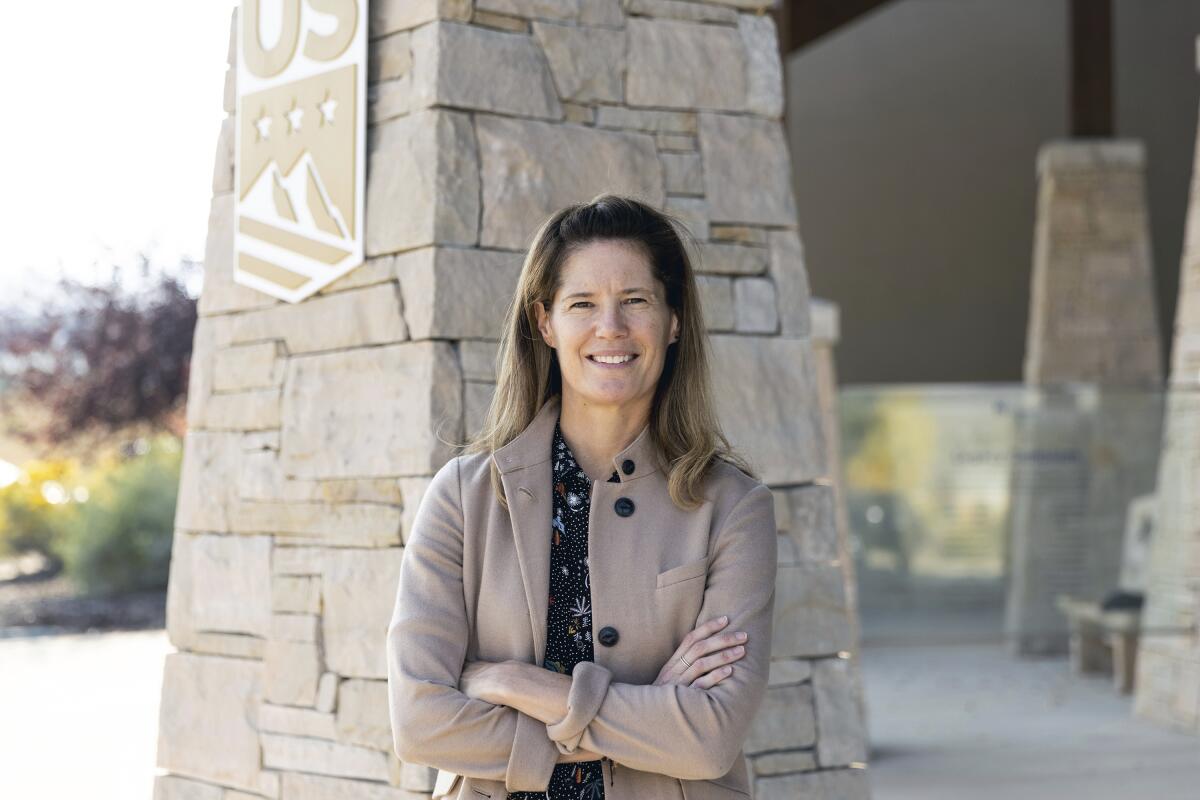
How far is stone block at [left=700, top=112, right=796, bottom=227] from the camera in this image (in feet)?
10.1

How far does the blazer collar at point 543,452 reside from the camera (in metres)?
2.00

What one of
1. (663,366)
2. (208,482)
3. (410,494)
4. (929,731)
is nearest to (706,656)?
(663,366)

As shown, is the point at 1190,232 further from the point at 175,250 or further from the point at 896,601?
the point at 175,250

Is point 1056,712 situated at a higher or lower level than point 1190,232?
lower

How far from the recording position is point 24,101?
14.0m

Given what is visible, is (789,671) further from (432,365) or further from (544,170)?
(544,170)

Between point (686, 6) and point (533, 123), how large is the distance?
484 mm

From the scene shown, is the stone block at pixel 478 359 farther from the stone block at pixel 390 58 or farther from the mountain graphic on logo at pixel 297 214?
the stone block at pixel 390 58

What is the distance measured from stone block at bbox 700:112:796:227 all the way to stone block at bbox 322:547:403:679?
1.00 m

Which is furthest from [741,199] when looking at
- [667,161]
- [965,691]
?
[965,691]

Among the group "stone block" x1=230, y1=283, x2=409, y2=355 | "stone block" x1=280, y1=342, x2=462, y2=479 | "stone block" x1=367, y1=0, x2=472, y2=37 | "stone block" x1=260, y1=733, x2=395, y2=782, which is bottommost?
"stone block" x1=260, y1=733, x2=395, y2=782

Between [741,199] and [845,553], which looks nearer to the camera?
[741,199]

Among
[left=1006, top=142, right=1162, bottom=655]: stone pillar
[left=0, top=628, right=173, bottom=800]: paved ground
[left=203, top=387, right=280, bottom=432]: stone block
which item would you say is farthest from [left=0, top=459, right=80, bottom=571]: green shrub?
[left=203, top=387, right=280, bottom=432]: stone block

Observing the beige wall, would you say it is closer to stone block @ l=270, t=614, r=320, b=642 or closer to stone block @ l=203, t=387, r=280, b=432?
stone block @ l=203, t=387, r=280, b=432
